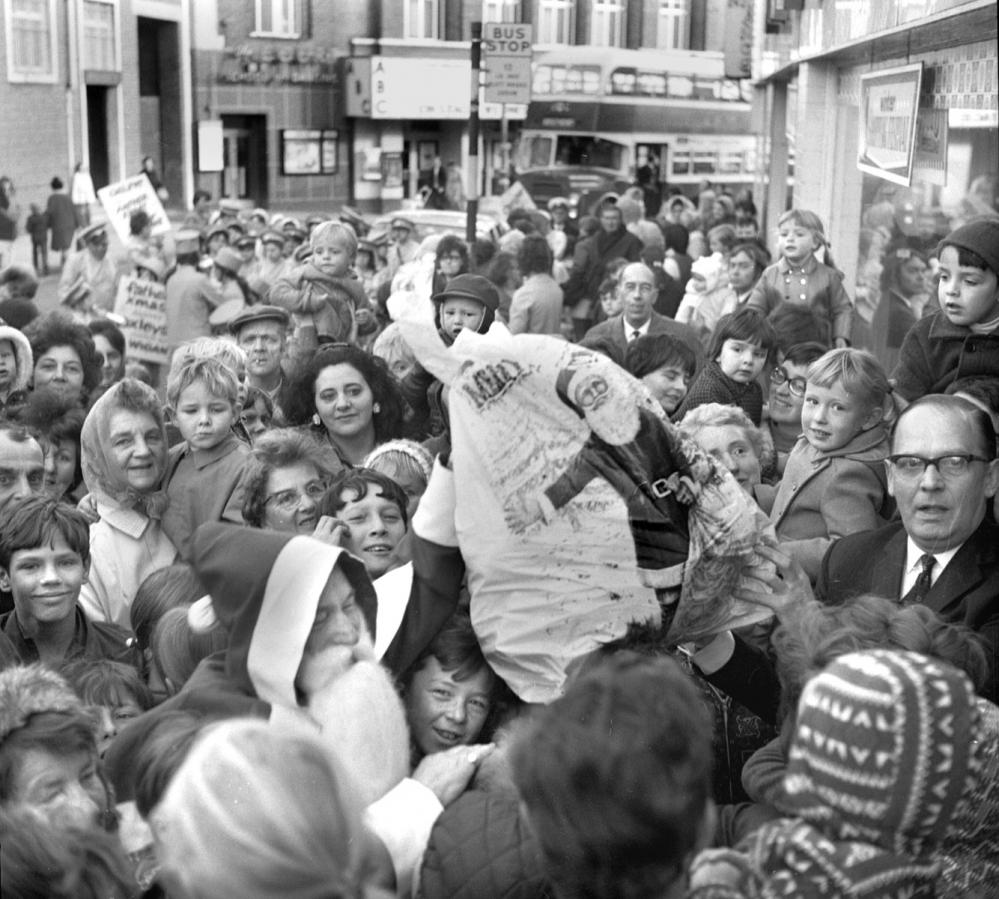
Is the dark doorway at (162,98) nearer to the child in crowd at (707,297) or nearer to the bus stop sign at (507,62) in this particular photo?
the bus stop sign at (507,62)

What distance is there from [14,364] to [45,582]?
2718mm

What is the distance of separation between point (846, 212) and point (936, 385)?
8.30 meters

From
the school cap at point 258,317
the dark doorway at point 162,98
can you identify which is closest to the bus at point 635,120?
the dark doorway at point 162,98

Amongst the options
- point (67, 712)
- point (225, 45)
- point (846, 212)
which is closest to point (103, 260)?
point (846, 212)

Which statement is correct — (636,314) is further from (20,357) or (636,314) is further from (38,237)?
(38,237)

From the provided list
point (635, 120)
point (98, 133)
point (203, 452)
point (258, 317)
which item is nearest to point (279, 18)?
point (98, 133)

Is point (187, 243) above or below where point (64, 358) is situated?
above

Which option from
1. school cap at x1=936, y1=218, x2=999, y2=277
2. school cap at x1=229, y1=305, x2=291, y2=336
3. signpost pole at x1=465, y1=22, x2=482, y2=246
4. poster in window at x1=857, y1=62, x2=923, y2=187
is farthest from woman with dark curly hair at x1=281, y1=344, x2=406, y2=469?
signpost pole at x1=465, y1=22, x2=482, y2=246

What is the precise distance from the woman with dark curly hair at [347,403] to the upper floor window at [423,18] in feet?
120

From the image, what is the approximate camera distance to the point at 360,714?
8.71 ft

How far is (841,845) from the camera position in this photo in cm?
216

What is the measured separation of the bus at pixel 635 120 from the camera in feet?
122

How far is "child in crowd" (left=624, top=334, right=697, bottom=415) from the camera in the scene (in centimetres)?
611

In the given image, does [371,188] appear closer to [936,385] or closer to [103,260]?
[103,260]
